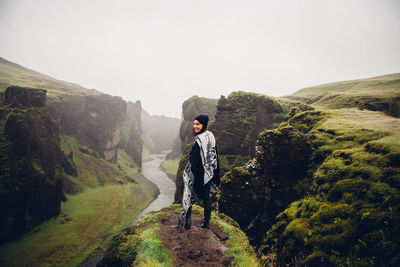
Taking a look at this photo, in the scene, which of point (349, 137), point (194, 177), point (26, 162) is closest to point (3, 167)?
point (26, 162)

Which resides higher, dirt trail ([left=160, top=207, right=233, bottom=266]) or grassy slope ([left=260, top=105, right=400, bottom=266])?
grassy slope ([left=260, top=105, right=400, bottom=266])

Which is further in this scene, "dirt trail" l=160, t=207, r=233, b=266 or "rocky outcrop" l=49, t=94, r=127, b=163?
"rocky outcrop" l=49, t=94, r=127, b=163

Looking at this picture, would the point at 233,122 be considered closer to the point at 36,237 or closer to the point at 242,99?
the point at 242,99

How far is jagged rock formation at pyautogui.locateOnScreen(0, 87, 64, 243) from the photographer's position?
29734mm

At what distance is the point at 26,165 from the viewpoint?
111 feet

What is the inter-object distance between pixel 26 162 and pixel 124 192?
1212 inches

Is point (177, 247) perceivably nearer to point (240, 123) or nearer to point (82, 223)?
point (240, 123)

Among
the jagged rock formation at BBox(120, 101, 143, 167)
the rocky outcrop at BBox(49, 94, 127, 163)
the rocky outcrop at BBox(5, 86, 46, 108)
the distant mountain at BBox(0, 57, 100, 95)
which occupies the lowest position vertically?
the jagged rock formation at BBox(120, 101, 143, 167)

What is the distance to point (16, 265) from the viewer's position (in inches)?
959

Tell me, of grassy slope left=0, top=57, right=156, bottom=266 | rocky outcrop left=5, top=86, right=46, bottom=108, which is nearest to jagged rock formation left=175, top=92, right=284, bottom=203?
grassy slope left=0, top=57, right=156, bottom=266

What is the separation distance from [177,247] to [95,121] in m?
103

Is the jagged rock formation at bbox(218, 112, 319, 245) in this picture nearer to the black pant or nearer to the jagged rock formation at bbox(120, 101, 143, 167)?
the black pant

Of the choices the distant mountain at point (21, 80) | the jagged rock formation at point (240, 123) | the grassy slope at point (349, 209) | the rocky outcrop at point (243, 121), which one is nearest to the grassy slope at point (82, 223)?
the jagged rock formation at point (240, 123)

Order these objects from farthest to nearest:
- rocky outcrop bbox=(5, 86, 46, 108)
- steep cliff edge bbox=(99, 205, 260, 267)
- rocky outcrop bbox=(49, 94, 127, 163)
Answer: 1. rocky outcrop bbox=(49, 94, 127, 163)
2. rocky outcrop bbox=(5, 86, 46, 108)
3. steep cliff edge bbox=(99, 205, 260, 267)
